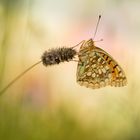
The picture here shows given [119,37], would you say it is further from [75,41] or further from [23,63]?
[23,63]

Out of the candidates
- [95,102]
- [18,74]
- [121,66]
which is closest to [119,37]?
[121,66]

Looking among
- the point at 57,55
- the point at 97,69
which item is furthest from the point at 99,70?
the point at 57,55

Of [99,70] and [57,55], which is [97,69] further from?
[57,55]
